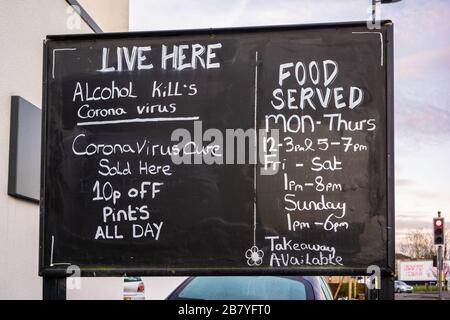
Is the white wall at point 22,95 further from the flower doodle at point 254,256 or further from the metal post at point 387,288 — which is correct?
the metal post at point 387,288

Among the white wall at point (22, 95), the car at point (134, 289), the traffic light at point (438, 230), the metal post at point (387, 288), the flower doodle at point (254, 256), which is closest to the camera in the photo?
the metal post at point (387, 288)

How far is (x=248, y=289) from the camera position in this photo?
18.7 feet

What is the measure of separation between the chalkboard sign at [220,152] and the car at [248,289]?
6.32 ft

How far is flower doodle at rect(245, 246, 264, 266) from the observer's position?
3.74 m

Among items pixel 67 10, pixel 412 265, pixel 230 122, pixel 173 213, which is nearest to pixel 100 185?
pixel 173 213

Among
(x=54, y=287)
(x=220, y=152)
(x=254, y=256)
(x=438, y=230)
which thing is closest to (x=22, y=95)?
(x=54, y=287)

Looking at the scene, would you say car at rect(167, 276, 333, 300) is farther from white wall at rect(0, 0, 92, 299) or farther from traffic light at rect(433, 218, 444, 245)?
traffic light at rect(433, 218, 444, 245)

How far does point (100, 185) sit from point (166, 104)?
2.00 ft

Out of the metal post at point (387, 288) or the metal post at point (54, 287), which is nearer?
the metal post at point (387, 288)

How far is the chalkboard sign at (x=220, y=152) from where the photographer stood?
12.3 feet

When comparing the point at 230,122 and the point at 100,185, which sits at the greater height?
the point at 230,122

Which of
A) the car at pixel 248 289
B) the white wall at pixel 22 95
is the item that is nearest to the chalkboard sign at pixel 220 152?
the white wall at pixel 22 95

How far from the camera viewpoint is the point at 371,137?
12.3ft

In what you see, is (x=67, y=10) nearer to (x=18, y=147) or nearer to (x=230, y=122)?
(x=18, y=147)
